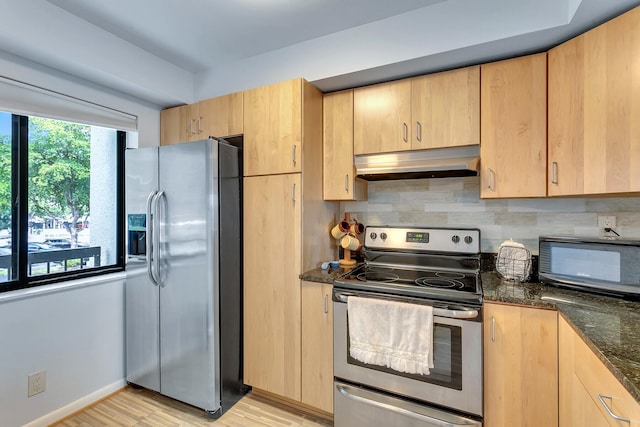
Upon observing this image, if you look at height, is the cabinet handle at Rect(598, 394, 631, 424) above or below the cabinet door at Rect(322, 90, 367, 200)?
below

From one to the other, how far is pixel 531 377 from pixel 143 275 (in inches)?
94.3

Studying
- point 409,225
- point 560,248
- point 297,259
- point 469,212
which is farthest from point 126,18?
point 560,248

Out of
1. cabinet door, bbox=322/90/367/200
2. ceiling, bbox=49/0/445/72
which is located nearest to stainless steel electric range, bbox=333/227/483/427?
cabinet door, bbox=322/90/367/200

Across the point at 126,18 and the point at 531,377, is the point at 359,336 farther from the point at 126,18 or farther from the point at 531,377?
the point at 126,18

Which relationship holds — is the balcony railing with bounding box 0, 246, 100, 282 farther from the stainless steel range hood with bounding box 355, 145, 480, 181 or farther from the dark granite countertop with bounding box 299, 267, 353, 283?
the stainless steel range hood with bounding box 355, 145, 480, 181

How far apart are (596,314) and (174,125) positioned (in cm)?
290

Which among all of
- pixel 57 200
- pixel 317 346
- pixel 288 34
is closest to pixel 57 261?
pixel 57 200

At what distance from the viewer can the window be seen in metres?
1.86

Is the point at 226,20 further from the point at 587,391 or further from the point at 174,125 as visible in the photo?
the point at 587,391

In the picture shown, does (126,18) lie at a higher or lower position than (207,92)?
higher

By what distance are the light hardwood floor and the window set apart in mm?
926

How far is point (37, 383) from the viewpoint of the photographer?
1855mm

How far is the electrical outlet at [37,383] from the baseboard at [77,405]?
173 millimetres

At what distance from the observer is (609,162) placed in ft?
4.57
